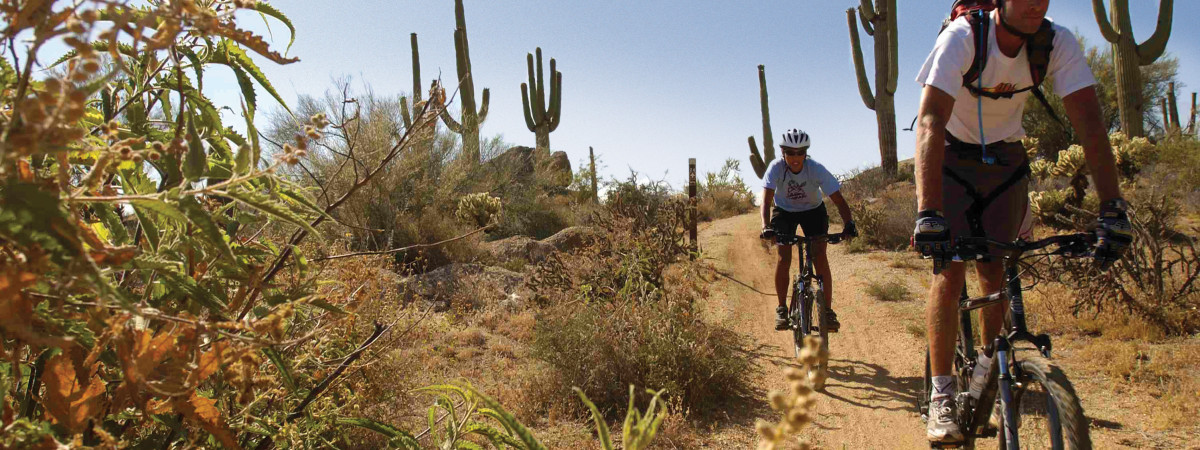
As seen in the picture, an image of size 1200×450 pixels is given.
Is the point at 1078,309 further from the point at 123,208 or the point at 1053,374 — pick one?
the point at 123,208

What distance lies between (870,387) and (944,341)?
2949 millimetres

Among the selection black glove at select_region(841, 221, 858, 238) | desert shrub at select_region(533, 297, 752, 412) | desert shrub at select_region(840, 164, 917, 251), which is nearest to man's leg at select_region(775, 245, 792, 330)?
black glove at select_region(841, 221, 858, 238)

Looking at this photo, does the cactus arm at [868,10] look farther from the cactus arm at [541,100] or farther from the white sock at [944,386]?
the white sock at [944,386]

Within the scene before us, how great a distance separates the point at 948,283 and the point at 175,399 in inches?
112

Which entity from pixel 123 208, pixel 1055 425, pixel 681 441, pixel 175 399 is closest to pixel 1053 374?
pixel 1055 425

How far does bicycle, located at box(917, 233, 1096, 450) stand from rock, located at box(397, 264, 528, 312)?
5.92 m

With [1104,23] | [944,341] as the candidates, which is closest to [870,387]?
[944,341]

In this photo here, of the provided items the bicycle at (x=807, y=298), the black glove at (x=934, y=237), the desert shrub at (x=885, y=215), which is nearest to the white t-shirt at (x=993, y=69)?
the black glove at (x=934, y=237)

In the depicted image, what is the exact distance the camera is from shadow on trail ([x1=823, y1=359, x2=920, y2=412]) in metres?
5.29

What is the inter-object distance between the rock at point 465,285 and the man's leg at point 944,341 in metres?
5.80

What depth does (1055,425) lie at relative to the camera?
245cm

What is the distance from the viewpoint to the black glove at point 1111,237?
2.45 metres

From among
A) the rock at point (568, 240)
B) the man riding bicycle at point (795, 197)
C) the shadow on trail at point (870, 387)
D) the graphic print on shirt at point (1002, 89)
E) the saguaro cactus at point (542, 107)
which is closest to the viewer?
the graphic print on shirt at point (1002, 89)

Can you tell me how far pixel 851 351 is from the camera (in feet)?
22.3
